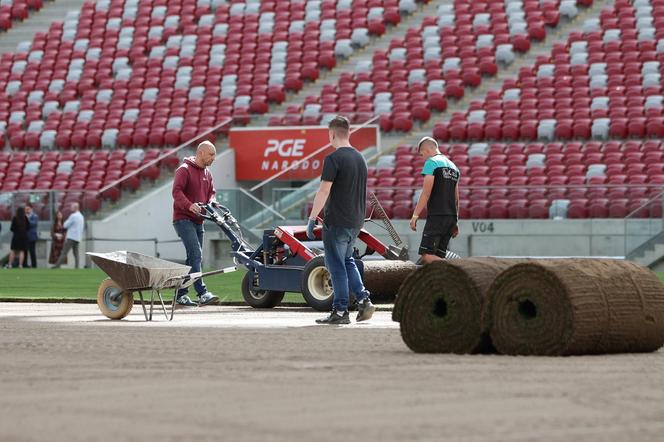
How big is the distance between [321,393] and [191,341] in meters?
4.15

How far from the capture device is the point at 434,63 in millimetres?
39781

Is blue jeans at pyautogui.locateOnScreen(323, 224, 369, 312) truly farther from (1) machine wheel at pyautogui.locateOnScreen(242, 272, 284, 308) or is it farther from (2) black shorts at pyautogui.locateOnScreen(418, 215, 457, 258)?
(1) machine wheel at pyautogui.locateOnScreen(242, 272, 284, 308)

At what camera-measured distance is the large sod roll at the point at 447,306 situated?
10.8 m

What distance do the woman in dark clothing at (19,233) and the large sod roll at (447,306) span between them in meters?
25.6

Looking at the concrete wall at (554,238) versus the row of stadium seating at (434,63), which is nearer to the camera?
the concrete wall at (554,238)

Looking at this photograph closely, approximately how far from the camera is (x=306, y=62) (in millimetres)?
41719

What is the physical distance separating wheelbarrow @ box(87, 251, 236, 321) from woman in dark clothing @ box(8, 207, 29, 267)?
20375 mm

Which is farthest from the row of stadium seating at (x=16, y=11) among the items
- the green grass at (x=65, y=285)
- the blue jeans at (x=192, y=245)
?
the blue jeans at (x=192, y=245)

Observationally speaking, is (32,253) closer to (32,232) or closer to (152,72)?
(32,232)

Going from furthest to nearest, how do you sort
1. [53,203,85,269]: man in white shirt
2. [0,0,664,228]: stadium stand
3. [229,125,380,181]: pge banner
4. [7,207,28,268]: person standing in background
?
[229,125,380,181]: pge banner < [7,207,28,268]: person standing in background < [53,203,85,269]: man in white shirt < [0,0,664,228]: stadium stand

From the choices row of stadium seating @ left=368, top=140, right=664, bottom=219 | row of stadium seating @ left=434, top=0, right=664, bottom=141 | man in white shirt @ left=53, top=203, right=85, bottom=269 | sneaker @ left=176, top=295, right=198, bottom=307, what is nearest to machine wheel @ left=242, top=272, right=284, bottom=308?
sneaker @ left=176, top=295, right=198, bottom=307

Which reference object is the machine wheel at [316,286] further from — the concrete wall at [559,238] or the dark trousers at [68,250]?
the dark trousers at [68,250]

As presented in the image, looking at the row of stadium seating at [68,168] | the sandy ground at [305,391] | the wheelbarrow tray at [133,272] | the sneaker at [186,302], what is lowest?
the sandy ground at [305,391]

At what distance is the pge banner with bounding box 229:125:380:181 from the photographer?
37.0 m
